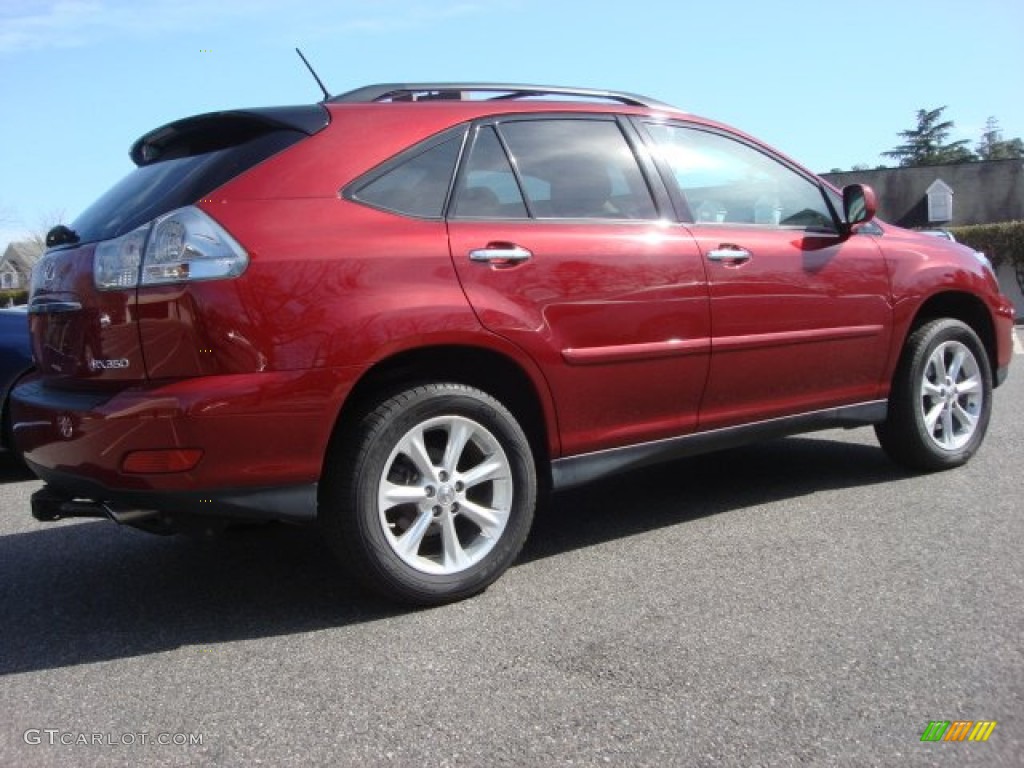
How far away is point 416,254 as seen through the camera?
10.9ft

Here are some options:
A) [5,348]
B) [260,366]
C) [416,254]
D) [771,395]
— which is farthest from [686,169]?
[5,348]

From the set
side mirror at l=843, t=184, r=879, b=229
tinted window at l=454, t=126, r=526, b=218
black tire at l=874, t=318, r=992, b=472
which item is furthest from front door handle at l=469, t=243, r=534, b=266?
black tire at l=874, t=318, r=992, b=472

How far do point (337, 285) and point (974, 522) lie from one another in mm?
2862

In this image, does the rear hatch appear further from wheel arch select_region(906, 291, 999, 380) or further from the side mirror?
wheel arch select_region(906, 291, 999, 380)

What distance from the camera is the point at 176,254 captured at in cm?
300

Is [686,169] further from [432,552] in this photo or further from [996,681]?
[996,681]

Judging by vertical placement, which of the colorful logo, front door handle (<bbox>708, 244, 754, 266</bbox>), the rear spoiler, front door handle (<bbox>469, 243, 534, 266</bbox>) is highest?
the rear spoiler

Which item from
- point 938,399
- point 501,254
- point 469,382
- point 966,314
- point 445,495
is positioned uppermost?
point 501,254

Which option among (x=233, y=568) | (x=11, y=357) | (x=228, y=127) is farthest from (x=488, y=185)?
(x=11, y=357)

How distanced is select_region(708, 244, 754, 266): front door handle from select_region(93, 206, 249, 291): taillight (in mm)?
1978

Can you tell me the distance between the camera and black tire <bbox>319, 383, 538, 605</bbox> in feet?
10.6

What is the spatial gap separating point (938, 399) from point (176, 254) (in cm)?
389

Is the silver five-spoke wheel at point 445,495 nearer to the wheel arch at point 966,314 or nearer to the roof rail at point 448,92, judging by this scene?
the roof rail at point 448,92

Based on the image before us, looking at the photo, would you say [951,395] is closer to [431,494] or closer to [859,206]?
[859,206]
